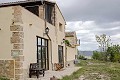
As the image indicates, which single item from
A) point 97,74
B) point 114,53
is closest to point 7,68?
point 97,74

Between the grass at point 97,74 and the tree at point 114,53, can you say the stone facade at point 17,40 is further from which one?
the tree at point 114,53

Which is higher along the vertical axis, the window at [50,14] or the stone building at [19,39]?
the window at [50,14]

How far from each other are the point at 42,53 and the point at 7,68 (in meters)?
6.10

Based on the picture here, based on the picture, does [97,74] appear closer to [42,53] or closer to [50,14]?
[42,53]

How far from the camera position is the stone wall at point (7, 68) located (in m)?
14.1

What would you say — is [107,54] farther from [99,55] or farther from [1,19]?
[1,19]

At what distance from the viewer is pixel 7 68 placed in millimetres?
14172

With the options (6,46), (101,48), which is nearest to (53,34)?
(6,46)

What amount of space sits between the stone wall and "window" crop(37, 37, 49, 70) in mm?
4804

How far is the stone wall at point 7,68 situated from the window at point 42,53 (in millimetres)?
4804

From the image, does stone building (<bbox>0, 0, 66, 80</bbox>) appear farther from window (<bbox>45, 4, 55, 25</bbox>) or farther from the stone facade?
window (<bbox>45, 4, 55, 25</bbox>)

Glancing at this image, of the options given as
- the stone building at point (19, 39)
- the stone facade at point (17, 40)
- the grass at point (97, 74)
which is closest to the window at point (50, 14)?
the stone building at point (19, 39)

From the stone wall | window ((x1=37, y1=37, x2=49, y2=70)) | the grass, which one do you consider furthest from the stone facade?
window ((x1=37, y1=37, x2=49, y2=70))

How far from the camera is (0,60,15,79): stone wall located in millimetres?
14078
